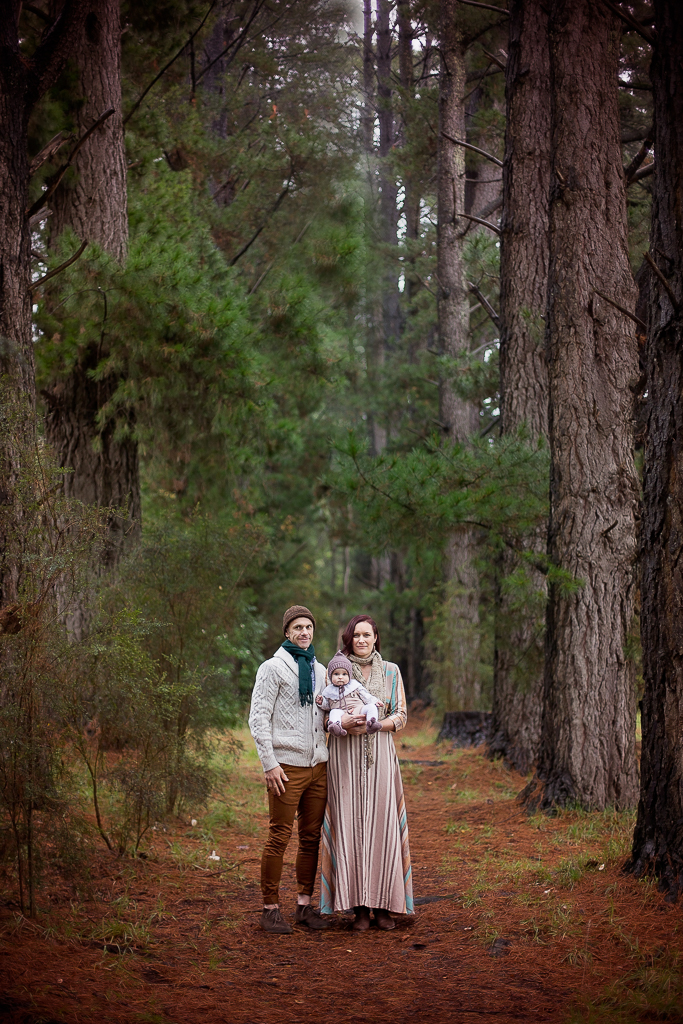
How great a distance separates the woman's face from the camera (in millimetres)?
5082

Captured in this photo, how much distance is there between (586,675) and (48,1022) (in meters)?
5.08

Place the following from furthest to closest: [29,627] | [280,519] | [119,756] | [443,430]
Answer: [280,519] < [443,430] < [119,756] < [29,627]

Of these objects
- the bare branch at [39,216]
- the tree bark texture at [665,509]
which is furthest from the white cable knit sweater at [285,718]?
the bare branch at [39,216]

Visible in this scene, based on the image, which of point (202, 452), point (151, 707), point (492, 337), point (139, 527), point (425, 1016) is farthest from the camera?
point (492, 337)

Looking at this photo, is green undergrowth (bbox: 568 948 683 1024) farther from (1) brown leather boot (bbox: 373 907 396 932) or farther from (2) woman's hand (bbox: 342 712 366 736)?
(2) woman's hand (bbox: 342 712 366 736)

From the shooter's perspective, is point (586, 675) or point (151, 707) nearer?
point (151, 707)

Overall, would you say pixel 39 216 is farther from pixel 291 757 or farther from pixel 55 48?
pixel 291 757

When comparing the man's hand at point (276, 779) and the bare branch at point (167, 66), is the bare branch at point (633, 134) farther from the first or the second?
the man's hand at point (276, 779)

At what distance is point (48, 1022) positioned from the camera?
325cm

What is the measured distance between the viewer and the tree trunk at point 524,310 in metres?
8.89

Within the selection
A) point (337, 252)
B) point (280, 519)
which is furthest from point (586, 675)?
point (280, 519)

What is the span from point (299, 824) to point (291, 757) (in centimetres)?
42

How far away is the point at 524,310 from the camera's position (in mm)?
8875

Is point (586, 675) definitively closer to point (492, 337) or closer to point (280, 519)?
point (492, 337)
